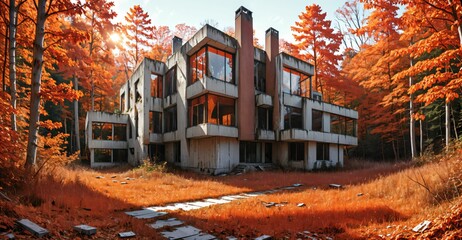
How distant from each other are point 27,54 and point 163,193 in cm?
941

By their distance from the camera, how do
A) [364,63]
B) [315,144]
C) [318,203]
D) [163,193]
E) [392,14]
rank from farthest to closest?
[364,63] → [315,144] → [392,14] → [163,193] → [318,203]

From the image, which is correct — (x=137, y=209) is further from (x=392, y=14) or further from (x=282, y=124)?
(x=392, y=14)

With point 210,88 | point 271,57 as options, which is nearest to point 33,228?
point 210,88

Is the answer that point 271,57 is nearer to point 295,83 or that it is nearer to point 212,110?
point 295,83

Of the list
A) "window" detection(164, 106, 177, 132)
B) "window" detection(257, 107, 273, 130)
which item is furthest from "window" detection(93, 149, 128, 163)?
"window" detection(257, 107, 273, 130)

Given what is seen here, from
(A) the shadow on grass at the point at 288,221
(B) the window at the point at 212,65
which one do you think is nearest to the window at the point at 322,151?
(B) the window at the point at 212,65

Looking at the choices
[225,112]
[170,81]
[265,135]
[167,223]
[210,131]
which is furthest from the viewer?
[170,81]

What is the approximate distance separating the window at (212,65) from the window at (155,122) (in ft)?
18.6

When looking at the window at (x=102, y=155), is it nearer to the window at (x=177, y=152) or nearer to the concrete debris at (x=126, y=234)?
the window at (x=177, y=152)

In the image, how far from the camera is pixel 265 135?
69.0 ft

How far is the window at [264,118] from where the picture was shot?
21.6 meters

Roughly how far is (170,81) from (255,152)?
31.6 feet

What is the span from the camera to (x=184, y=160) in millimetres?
21000

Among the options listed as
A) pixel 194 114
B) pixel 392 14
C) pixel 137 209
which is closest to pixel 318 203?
pixel 137 209
